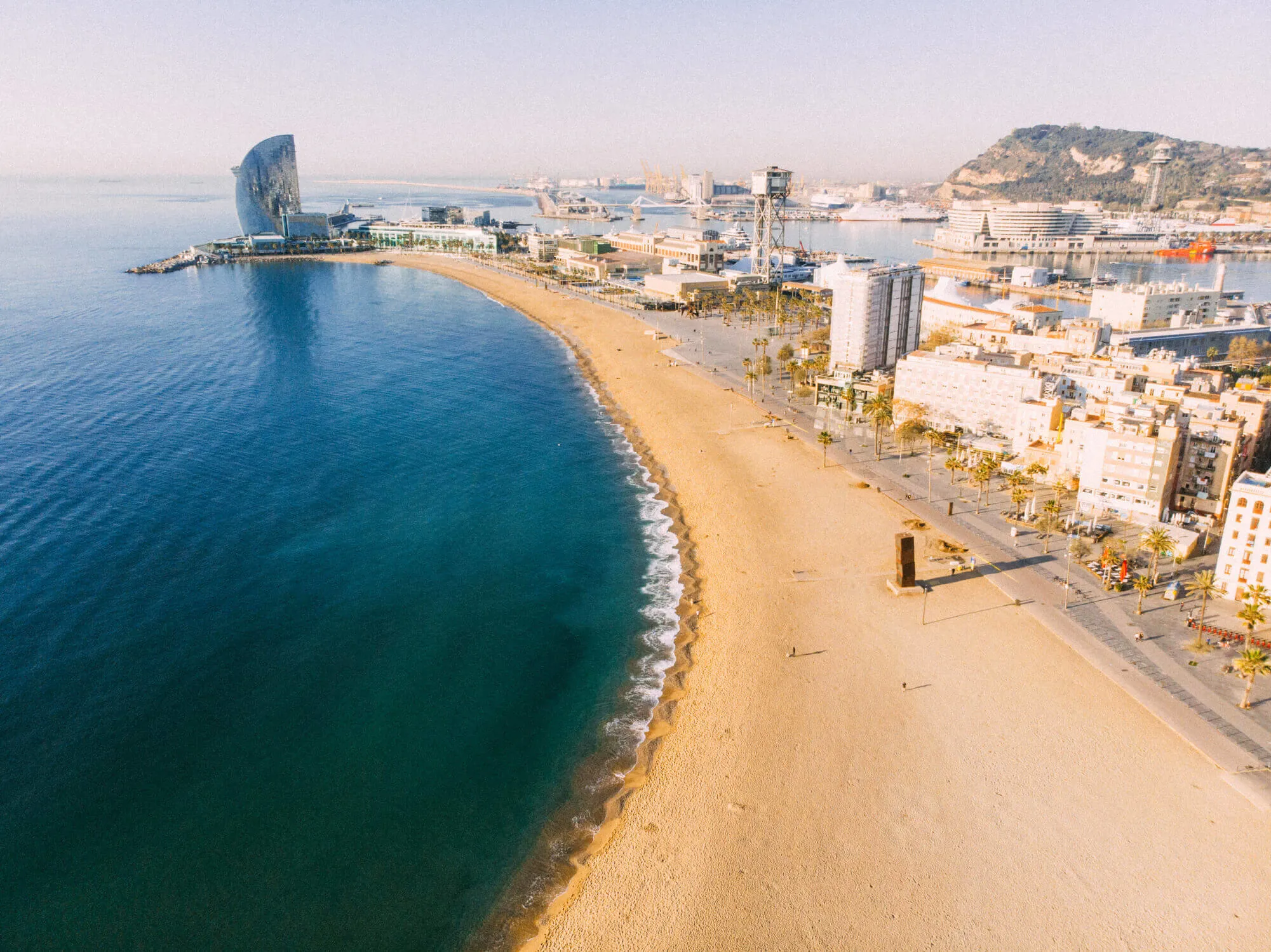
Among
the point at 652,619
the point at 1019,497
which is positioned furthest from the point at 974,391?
the point at 652,619

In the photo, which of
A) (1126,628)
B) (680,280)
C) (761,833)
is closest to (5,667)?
(761,833)

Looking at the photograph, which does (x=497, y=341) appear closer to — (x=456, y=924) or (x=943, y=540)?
(x=943, y=540)

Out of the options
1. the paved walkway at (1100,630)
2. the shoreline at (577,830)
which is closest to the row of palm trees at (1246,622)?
the paved walkway at (1100,630)

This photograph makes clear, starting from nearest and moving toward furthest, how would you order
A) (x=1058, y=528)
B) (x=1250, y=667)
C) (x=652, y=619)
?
(x=1250, y=667)
(x=652, y=619)
(x=1058, y=528)

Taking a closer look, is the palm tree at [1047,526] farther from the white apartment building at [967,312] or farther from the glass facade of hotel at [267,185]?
the glass facade of hotel at [267,185]

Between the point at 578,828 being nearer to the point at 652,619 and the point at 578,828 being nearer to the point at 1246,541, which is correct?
the point at 652,619
